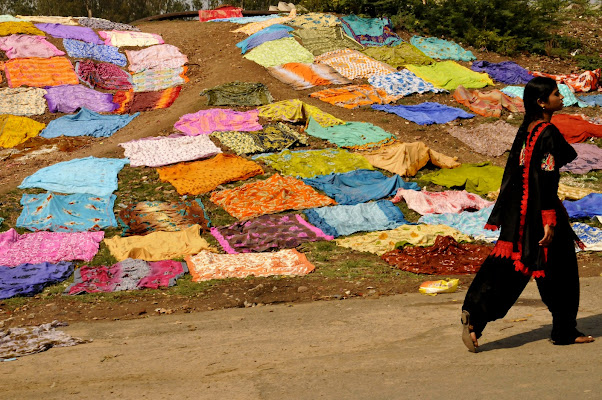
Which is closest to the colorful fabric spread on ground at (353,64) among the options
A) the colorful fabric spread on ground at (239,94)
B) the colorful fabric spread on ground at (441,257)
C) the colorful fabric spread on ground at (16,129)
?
the colorful fabric spread on ground at (239,94)

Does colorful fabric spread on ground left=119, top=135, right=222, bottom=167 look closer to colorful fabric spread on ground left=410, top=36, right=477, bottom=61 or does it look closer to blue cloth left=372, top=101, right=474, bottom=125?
blue cloth left=372, top=101, right=474, bottom=125

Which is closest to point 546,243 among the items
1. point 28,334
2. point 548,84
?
point 548,84

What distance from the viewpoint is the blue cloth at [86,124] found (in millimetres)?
13680

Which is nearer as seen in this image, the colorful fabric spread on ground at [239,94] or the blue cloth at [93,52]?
the colorful fabric spread on ground at [239,94]

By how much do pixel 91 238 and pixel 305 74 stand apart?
8.55 m

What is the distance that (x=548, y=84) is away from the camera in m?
4.07

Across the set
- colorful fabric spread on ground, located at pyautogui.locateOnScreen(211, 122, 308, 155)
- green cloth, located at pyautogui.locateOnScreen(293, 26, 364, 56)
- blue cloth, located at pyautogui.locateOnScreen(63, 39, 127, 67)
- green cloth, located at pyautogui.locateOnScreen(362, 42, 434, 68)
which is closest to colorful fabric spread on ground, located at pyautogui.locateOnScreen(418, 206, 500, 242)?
colorful fabric spread on ground, located at pyautogui.locateOnScreen(211, 122, 308, 155)

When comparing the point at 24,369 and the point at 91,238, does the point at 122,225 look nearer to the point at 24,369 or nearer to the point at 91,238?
the point at 91,238

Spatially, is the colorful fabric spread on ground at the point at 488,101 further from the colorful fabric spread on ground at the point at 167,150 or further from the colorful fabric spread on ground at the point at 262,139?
the colorful fabric spread on ground at the point at 167,150

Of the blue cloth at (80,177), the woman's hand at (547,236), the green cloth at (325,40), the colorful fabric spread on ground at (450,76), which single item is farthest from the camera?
the green cloth at (325,40)

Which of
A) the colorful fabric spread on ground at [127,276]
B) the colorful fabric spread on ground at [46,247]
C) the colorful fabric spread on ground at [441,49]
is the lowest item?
the colorful fabric spread on ground at [46,247]

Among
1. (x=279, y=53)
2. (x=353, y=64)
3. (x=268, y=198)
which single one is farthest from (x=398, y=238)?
(x=279, y=53)

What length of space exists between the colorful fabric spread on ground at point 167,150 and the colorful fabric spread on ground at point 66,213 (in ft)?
5.70

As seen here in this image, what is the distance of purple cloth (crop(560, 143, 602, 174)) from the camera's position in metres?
12.0
